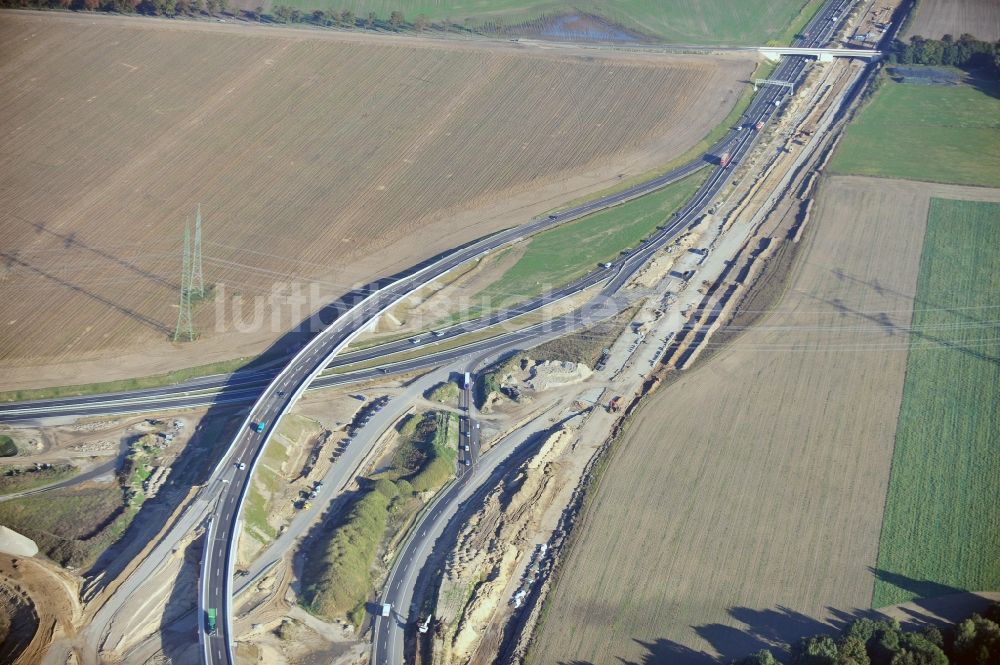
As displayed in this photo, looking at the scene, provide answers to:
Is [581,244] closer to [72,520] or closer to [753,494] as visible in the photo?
[753,494]

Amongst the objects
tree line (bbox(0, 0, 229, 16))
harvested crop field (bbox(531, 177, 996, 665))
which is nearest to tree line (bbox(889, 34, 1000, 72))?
harvested crop field (bbox(531, 177, 996, 665))

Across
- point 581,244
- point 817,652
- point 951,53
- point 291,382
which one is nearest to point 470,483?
point 291,382

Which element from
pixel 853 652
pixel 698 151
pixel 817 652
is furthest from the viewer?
pixel 698 151

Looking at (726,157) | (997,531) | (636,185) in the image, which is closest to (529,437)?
(997,531)

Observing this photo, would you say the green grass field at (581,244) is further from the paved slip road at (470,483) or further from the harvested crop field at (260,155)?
the harvested crop field at (260,155)

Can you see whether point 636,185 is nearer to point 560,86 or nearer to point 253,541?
point 560,86

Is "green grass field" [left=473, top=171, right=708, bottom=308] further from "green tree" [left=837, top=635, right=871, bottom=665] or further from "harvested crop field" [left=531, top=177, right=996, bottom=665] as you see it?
"green tree" [left=837, top=635, right=871, bottom=665]

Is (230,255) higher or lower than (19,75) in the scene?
lower
